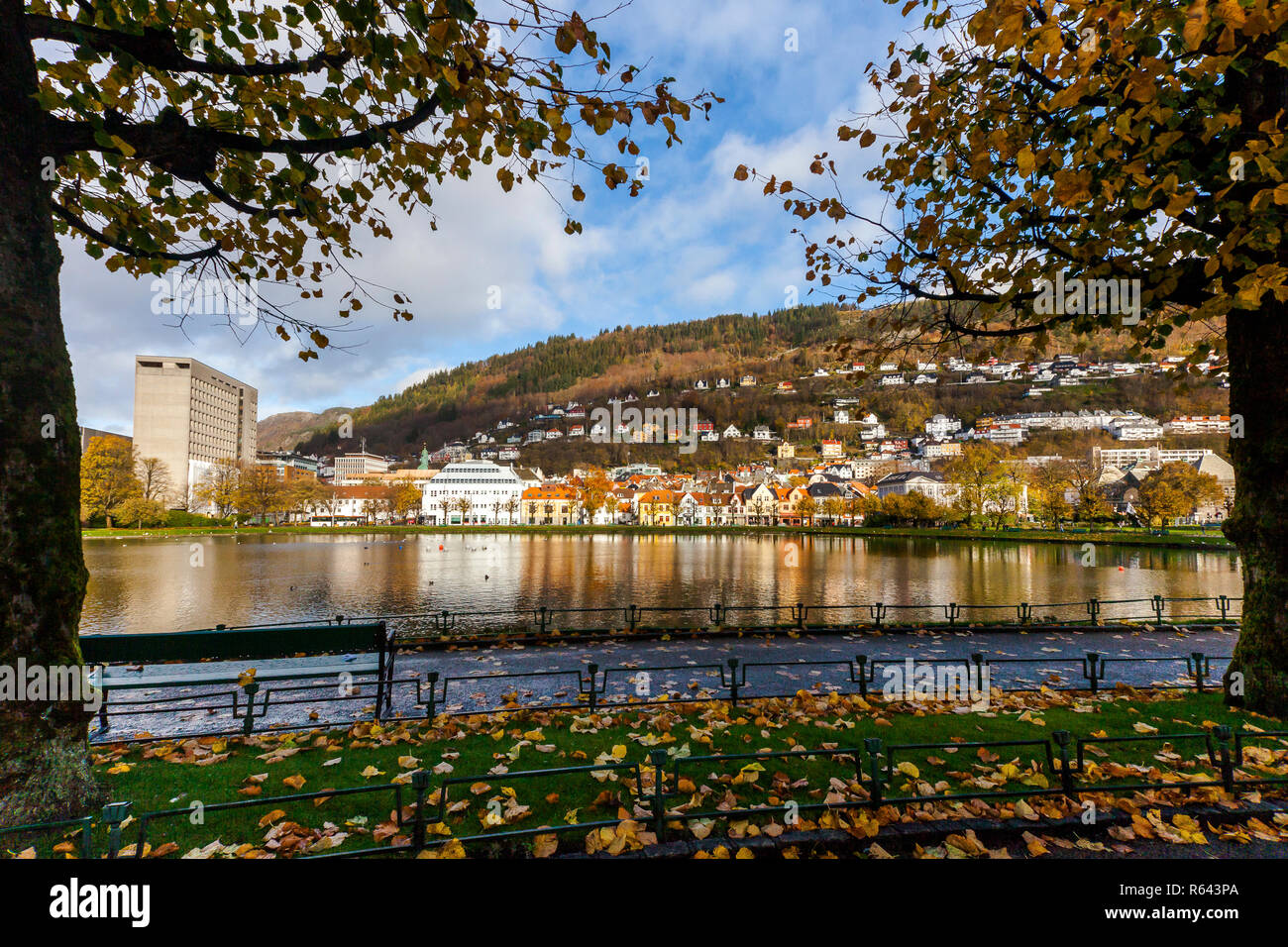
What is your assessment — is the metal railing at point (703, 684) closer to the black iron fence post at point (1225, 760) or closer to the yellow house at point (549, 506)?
the black iron fence post at point (1225, 760)

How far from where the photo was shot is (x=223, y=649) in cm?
778

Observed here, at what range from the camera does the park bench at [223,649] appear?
746 centimetres

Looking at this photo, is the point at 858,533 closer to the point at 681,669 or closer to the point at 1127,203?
the point at 681,669

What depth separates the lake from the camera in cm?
2331

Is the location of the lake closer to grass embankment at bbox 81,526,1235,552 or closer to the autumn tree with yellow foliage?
grass embankment at bbox 81,526,1235,552

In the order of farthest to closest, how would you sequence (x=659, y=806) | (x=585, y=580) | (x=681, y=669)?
(x=585, y=580) < (x=681, y=669) < (x=659, y=806)

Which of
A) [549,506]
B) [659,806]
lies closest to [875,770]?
[659,806]

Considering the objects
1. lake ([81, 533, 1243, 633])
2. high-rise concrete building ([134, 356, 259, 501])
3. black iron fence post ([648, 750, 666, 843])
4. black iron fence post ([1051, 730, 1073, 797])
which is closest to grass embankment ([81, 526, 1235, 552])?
lake ([81, 533, 1243, 633])

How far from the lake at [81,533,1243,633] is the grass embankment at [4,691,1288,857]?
13.6 m

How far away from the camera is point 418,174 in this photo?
5.70 metres

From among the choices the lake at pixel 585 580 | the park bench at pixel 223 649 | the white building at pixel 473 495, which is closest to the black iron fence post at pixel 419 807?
the park bench at pixel 223 649

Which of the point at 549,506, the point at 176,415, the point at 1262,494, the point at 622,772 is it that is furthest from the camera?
the point at 549,506

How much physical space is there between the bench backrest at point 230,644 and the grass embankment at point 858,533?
59335 mm

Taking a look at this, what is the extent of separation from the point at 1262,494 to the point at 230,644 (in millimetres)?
14139
